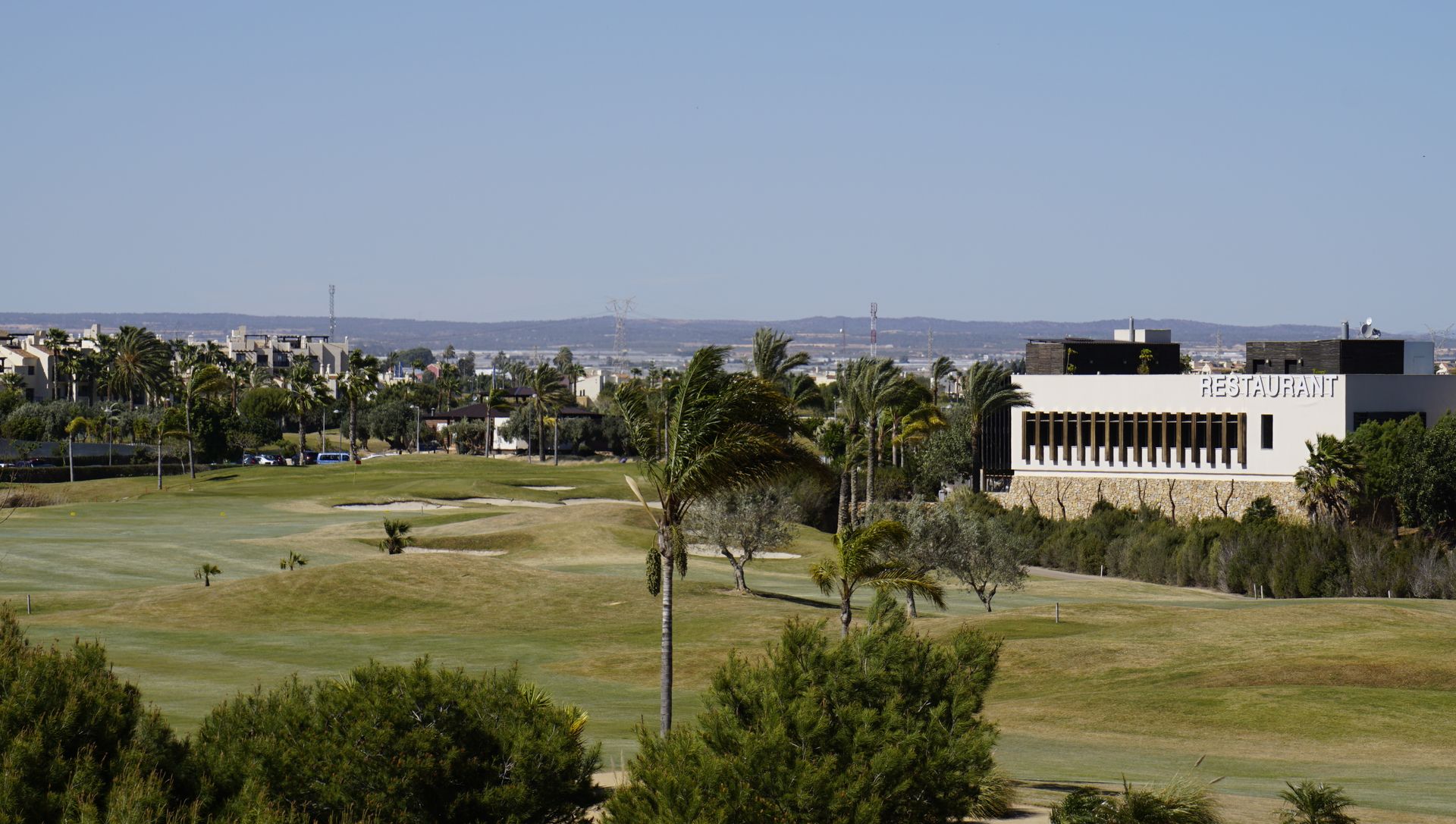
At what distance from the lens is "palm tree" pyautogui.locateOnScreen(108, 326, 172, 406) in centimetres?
16862

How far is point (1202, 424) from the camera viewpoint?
9744cm

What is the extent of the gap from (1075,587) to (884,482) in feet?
102

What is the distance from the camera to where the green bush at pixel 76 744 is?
18766mm

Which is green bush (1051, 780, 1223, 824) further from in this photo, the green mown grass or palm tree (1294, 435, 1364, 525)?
palm tree (1294, 435, 1364, 525)

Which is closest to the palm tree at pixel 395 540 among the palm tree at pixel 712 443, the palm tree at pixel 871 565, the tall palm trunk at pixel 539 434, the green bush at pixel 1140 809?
the palm tree at pixel 871 565

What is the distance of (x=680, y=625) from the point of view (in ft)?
167

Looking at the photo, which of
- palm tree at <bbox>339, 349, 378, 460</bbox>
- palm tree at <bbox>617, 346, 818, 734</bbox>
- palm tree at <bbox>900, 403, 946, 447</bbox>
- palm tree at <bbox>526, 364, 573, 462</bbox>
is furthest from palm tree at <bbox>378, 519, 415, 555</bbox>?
palm tree at <bbox>339, 349, 378, 460</bbox>

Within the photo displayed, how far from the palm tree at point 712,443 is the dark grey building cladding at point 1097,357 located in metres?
81.8

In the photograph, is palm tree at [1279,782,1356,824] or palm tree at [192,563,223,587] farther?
palm tree at [192,563,223,587]

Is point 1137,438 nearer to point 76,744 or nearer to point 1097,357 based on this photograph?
point 1097,357

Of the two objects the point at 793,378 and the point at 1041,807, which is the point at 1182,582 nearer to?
the point at 793,378

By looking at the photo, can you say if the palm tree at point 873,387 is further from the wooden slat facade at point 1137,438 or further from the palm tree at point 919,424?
the wooden slat facade at point 1137,438

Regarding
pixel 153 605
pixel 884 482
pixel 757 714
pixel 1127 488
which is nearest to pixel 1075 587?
pixel 1127 488

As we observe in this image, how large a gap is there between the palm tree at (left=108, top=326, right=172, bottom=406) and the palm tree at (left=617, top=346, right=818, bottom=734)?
5889 inches
